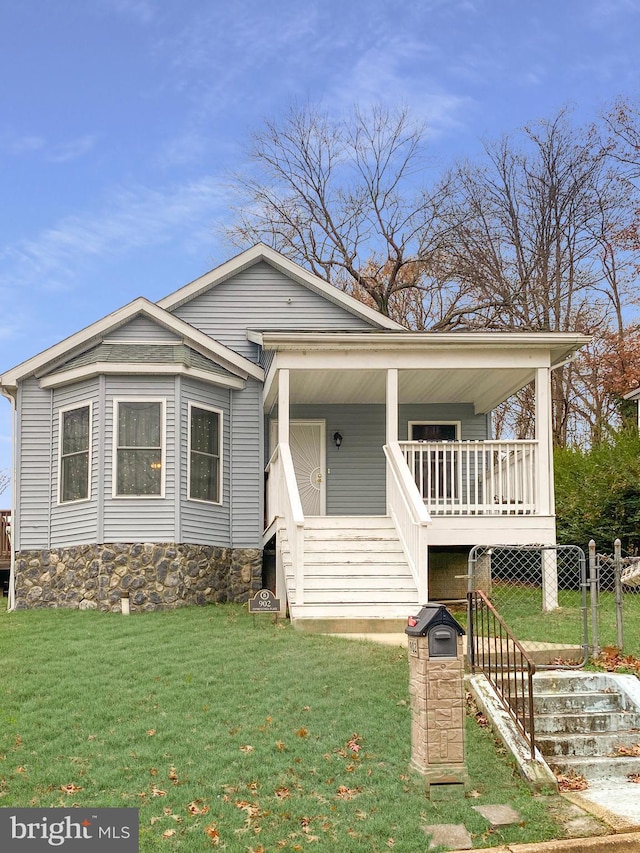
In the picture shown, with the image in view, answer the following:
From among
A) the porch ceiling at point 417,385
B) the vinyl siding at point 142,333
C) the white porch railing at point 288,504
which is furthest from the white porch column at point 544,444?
the vinyl siding at point 142,333

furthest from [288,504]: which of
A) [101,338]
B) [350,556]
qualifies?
[101,338]

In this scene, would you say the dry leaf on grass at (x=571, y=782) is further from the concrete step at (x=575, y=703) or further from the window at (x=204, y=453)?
the window at (x=204, y=453)

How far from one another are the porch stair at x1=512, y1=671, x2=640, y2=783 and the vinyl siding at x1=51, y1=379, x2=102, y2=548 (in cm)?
854

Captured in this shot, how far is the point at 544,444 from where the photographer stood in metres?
14.6

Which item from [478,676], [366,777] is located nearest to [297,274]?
[478,676]

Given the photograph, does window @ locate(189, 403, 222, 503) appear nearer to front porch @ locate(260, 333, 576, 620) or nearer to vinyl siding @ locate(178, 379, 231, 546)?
vinyl siding @ locate(178, 379, 231, 546)

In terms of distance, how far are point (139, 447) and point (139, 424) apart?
38 cm

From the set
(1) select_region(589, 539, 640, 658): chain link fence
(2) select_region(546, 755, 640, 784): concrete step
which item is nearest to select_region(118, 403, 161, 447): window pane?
(1) select_region(589, 539, 640, 658): chain link fence

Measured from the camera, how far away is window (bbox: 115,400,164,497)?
51.3ft

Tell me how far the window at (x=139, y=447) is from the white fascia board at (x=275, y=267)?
9.83ft

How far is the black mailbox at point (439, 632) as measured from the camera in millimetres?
7633

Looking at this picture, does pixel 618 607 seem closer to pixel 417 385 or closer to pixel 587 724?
pixel 587 724

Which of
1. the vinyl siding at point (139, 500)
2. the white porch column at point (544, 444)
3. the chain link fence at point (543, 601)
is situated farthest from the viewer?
the vinyl siding at point (139, 500)

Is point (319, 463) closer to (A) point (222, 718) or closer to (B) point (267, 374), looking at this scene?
(B) point (267, 374)
